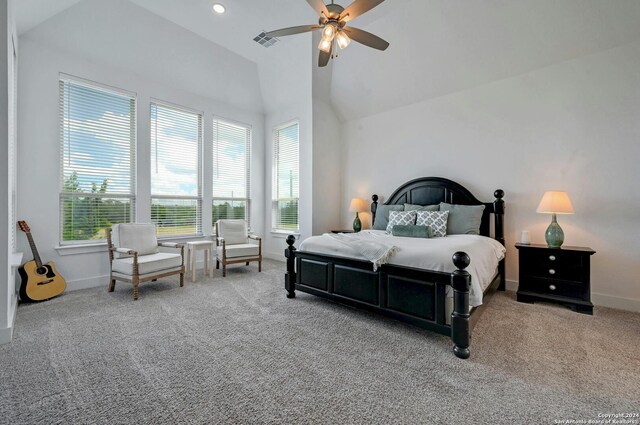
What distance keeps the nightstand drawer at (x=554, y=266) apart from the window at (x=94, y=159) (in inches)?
230

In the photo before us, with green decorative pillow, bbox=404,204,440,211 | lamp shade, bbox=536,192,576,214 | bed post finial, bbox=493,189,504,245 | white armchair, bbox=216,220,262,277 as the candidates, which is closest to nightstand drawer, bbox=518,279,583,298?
bed post finial, bbox=493,189,504,245

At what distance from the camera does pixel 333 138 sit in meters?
5.84

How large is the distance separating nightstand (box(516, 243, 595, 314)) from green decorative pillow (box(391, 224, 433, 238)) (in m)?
1.10

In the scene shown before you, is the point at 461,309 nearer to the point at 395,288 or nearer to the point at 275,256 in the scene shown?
the point at 395,288

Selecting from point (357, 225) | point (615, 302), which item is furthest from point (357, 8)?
Answer: point (615, 302)

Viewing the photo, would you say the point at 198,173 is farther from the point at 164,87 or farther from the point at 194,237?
the point at 164,87

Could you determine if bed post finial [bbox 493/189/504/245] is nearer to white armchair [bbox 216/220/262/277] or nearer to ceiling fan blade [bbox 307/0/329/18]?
ceiling fan blade [bbox 307/0/329/18]

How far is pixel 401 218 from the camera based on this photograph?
4188mm

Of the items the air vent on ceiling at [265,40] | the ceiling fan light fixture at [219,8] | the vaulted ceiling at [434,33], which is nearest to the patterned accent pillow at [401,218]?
the vaulted ceiling at [434,33]

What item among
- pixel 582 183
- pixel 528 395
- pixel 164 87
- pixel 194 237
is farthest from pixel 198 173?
pixel 582 183

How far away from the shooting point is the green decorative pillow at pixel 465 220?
151 inches

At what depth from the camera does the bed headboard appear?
3.92 metres

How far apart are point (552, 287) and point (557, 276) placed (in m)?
0.14

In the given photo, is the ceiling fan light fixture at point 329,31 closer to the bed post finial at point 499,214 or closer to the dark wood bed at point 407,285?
the dark wood bed at point 407,285
